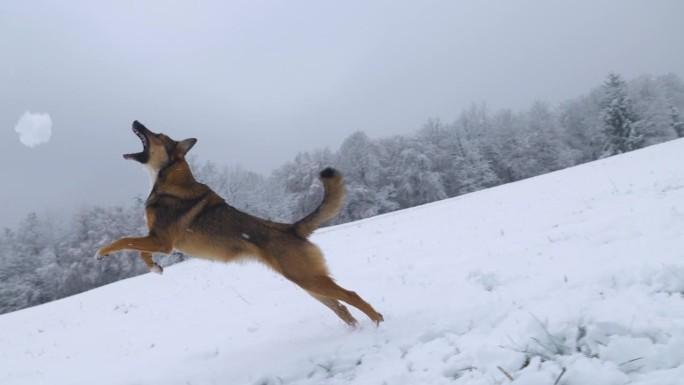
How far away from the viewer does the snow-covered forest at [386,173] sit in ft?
155

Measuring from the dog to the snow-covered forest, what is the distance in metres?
40.5

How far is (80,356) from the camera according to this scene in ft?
24.5

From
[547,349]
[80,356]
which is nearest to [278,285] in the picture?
[80,356]

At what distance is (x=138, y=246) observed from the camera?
5.15 metres

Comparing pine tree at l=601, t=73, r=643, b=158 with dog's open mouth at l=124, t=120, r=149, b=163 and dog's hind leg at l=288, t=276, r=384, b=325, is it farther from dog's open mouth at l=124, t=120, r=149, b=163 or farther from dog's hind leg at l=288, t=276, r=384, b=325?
dog's open mouth at l=124, t=120, r=149, b=163

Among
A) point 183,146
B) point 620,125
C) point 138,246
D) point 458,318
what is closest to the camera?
point 458,318

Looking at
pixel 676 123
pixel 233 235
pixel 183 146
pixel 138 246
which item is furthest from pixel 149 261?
pixel 676 123

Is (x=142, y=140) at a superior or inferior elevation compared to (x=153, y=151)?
superior

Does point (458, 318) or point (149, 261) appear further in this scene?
point (149, 261)

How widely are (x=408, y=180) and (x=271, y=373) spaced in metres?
51.2

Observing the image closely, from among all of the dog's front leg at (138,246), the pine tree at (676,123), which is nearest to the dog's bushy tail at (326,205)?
the dog's front leg at (138,246)

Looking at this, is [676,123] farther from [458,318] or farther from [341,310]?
[341,310]

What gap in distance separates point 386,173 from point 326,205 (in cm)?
5198

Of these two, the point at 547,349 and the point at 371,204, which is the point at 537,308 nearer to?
the point at 547,349
